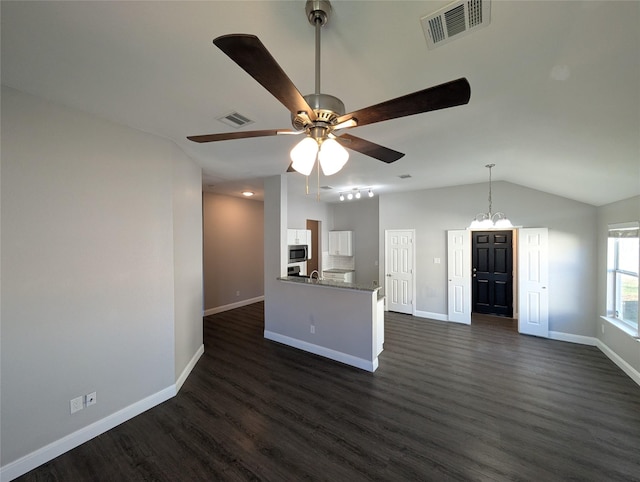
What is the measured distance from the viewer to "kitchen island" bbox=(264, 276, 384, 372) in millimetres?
3357

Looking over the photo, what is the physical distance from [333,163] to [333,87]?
81 centimetres

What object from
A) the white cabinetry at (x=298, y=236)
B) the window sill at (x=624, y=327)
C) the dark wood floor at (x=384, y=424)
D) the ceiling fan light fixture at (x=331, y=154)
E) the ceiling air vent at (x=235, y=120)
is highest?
the ceiling air vent at (x=235, y=120)

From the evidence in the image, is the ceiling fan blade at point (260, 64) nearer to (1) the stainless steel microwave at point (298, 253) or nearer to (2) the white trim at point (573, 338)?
(1) the stainless steel microwave at point (298, 253)

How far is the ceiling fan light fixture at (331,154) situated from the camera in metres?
1.21

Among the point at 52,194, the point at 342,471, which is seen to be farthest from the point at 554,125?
the point at 52,194

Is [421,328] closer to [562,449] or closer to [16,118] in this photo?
[562,449]

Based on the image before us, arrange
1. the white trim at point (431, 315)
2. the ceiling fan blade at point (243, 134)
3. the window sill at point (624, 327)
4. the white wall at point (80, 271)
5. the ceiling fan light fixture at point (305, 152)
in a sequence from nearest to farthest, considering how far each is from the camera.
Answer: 1. the ceiling fan light fixture at point (305, 152)
2. the ceiling fan blade at point (243, 134)
3. the white wall at point (80, 271)
4. the window sill at point (624, 327)
5. the white trim at point (431, 315)

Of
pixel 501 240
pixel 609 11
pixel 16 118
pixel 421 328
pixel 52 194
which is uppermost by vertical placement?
pixel 609 11

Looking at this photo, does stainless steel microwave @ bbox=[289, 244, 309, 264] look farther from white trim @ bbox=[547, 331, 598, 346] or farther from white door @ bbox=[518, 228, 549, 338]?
white trim @ bbox=[547, 331, 598, 346]

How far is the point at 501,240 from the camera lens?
225 inches

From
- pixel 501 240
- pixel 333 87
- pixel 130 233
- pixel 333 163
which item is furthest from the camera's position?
pixel 501 240

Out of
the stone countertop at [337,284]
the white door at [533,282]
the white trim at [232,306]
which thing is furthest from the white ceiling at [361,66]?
the white trim at [232,306]

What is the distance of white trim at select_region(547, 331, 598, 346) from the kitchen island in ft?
10.6

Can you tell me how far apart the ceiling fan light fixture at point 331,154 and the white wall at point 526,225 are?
477 cm
